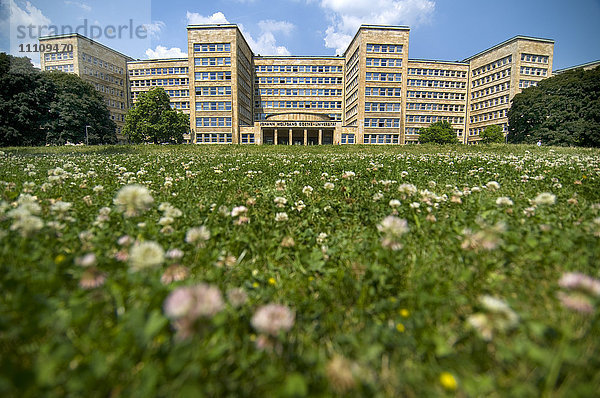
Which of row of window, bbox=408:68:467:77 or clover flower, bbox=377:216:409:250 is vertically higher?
row of window, bbox=408:68:467:77

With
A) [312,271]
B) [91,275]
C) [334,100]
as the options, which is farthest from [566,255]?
[334,100]

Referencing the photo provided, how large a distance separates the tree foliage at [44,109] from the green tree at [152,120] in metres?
10.0

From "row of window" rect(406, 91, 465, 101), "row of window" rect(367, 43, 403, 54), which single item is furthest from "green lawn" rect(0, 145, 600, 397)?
"row of window" rect(406, 91, 465, 101)

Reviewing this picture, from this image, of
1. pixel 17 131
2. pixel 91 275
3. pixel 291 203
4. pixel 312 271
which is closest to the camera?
pixel 91 275

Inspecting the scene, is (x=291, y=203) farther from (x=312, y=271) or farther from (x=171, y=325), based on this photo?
(x=171, y=325)

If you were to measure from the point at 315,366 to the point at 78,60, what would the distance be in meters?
101

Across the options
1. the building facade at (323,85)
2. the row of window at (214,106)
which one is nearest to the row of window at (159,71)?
the building facade at (323,85)

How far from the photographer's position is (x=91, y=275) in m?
1.41

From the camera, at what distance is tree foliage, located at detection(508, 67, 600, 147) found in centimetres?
4247

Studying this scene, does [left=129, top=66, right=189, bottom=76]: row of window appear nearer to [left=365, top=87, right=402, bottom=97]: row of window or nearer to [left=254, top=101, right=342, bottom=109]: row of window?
[left=254, top=101, right=342, bottom=109]: row of window

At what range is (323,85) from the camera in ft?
247

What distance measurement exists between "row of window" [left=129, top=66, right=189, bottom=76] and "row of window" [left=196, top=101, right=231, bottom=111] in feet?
79.2

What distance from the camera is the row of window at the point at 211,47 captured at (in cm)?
5975

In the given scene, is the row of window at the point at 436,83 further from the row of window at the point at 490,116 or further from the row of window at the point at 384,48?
the row of window at the point at 384,48
